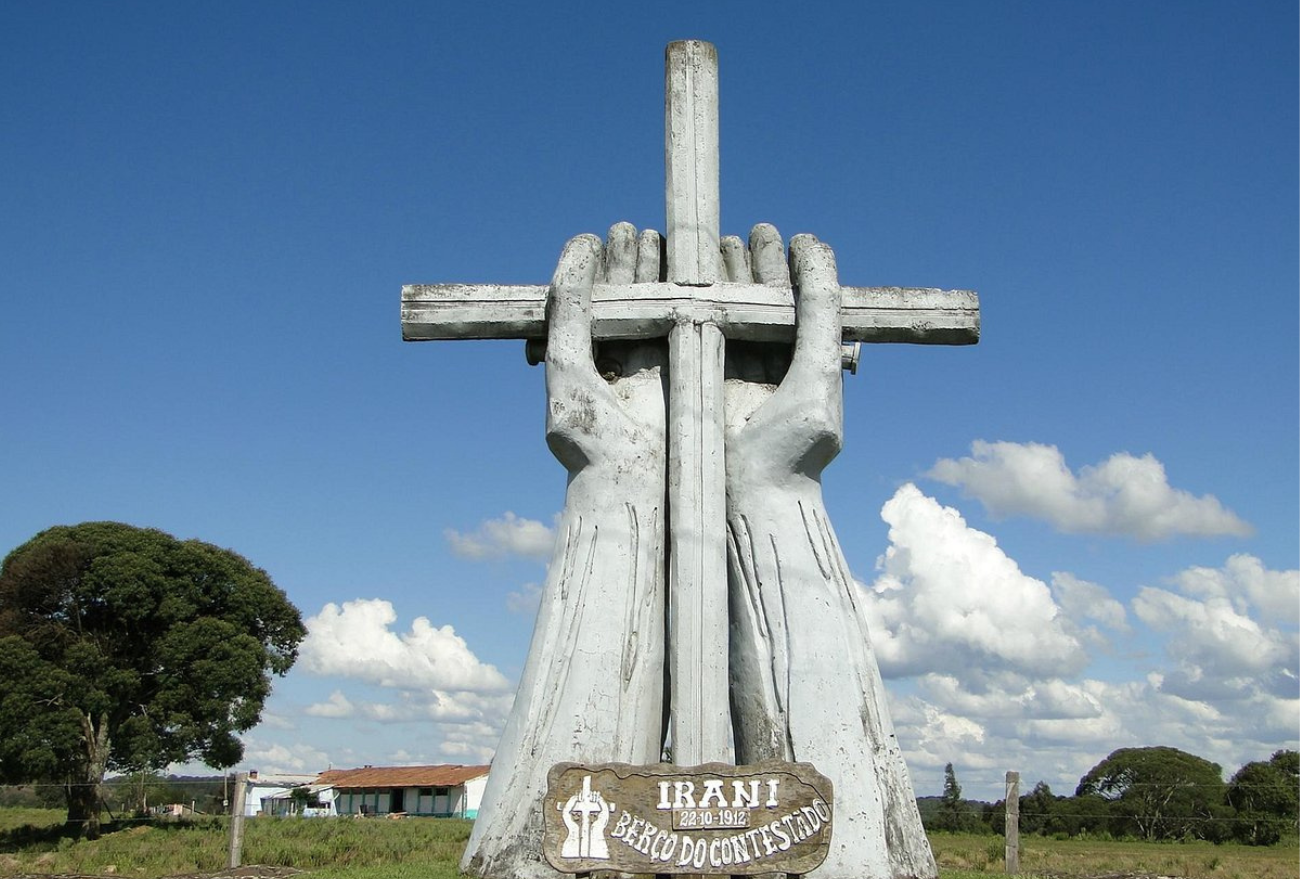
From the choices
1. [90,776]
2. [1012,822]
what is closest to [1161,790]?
[1012,822]

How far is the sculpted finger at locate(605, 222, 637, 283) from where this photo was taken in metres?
7.49

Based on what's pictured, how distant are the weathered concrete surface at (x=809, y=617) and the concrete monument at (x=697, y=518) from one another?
0.04 feet

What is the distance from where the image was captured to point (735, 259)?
7.73 m

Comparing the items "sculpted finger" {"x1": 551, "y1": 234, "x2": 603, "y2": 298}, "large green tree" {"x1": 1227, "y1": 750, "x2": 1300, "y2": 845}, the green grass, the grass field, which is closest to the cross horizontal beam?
"sculpted finger" {"x1": 551, "y1": 234, "x2": 603, "y2": 298}

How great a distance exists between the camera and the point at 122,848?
18.6 m

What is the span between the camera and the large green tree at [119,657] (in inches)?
886

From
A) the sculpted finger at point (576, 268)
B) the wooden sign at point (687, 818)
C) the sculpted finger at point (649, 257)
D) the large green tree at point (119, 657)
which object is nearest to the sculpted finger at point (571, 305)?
the sculpted finger at point (576, 268)

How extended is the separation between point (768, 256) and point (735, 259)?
0.23 meters

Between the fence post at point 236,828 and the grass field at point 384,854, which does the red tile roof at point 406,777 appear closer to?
the grass field at point 384,854

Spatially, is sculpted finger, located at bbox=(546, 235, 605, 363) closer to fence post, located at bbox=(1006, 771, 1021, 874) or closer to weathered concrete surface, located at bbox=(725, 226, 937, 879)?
weathered concrete surface, located at bbox=(725, 226, 937, 879)

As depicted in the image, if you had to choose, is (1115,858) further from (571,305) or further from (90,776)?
(90,776)

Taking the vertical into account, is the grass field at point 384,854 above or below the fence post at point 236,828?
below

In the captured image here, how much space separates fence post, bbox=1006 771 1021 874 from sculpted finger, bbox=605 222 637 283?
7.71 meters

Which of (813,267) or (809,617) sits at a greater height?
(813,267)
